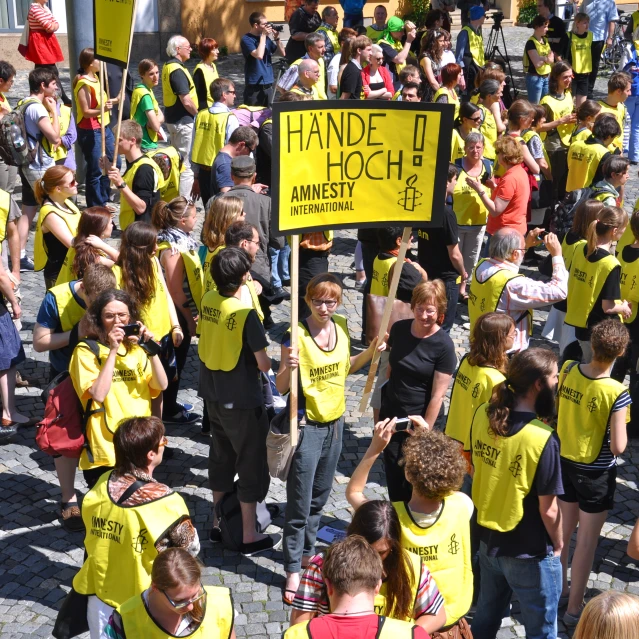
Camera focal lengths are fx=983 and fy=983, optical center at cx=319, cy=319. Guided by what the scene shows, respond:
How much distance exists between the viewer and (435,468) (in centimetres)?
397

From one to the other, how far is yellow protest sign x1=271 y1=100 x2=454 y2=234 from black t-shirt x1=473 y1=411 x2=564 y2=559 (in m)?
1.39

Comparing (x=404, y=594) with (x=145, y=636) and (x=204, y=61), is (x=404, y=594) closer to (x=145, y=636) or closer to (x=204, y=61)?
(x=145, y=636)

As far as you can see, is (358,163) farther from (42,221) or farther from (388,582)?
(42,221)

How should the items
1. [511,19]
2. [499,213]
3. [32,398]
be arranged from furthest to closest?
[511,19], [499,213], [32,398]

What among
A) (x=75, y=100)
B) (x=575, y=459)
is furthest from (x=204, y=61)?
(x=575, y=459)

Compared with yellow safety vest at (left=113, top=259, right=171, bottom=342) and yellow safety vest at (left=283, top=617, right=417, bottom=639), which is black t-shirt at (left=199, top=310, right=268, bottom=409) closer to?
yellow safety vest at (left=113, top=259, right=171, bottom=342)

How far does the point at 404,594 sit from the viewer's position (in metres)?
3.67

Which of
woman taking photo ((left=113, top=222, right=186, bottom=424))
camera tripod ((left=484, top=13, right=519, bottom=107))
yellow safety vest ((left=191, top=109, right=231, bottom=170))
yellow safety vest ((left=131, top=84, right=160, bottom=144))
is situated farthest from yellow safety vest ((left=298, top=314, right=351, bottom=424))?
camera tripod ((left=484, top=13, right=519, bottom=107))

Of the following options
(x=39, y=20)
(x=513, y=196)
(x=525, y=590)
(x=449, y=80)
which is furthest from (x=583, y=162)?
(x=39, y=20)

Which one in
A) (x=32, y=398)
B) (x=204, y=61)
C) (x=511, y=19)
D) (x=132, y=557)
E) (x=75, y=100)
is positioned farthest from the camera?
(x=511, y=19)

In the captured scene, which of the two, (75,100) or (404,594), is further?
(75,100)

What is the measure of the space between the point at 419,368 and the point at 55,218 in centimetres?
321

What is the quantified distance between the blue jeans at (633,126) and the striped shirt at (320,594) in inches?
445

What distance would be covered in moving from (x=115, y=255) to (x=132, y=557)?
3108mm
